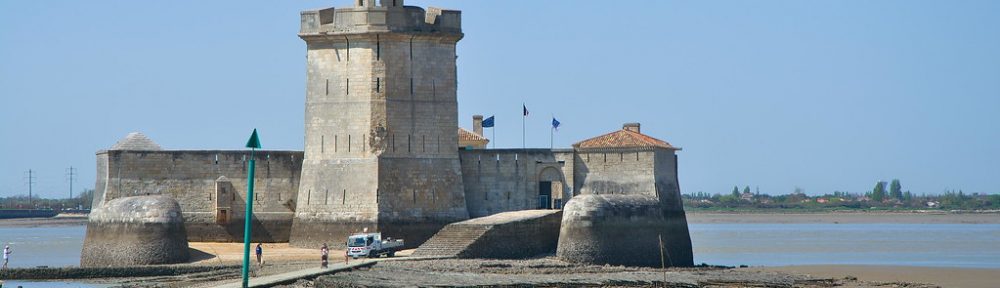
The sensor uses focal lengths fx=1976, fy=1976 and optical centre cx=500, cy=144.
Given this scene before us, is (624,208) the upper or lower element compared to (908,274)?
upper

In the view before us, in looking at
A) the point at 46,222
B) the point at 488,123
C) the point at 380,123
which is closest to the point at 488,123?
the point at 488,123

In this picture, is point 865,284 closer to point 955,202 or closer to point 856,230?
point 856,230

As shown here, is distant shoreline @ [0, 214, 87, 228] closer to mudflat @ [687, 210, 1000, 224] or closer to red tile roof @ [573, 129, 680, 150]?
mudflat @ [687, 210, 1000, 224]

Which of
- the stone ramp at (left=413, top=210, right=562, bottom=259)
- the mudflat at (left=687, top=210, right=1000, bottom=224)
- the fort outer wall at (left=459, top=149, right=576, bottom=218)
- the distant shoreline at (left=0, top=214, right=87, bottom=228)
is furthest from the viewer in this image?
the mudflat at (left=687, top=210, right=1000, bottom=224)

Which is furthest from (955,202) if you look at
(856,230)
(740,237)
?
(740,237)

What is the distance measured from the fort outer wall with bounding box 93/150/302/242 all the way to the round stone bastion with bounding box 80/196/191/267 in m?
3.72

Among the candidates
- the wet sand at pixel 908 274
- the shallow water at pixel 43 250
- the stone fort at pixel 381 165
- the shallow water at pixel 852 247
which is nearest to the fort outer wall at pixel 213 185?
the stone fort at pixel 381 165

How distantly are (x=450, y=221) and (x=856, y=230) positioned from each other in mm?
57299

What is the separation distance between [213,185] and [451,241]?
8800 millimetres

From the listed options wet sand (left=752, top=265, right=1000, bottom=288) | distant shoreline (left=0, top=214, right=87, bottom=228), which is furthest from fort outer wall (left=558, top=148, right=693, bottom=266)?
distant shoreline (left=0, top=214, right=87, bottom=228)

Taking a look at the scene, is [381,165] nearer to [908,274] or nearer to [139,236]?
[139,236]

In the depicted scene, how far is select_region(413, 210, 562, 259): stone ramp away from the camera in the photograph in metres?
54.1

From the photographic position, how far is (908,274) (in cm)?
5809

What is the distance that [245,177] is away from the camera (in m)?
59.4
